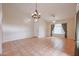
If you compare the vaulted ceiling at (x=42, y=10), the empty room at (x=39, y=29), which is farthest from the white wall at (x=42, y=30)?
the vaulted ceiling at (x=42, y=10)

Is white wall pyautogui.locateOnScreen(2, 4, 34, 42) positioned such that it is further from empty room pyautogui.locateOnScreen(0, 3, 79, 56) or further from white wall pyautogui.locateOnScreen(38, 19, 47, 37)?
white wall pyautogui.locateOnScreen(38, 19, 47, 37)

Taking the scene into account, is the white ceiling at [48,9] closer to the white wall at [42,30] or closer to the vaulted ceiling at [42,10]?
the vaulted ceiling at [42,10]

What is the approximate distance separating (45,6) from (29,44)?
874 millimetres

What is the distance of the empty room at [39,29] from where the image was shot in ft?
8.71

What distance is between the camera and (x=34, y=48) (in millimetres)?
2766

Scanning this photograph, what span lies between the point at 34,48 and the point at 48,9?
0.89 metres

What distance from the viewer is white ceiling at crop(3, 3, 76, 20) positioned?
2.58 meters

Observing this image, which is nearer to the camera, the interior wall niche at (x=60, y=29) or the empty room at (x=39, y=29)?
the empty room at (x=39, y=29)

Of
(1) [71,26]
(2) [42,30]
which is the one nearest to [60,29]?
(1) [71,26]

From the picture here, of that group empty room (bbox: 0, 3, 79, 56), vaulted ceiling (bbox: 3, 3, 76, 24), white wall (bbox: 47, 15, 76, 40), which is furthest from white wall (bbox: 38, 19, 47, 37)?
white wall (bbox: 47, 15, 76, 40)

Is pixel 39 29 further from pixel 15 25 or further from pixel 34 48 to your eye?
pixel 15 25

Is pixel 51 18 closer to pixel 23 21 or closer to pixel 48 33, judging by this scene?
pixel 48 33

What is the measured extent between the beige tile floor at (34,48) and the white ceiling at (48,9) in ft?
1.73

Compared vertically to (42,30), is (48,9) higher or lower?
higher
